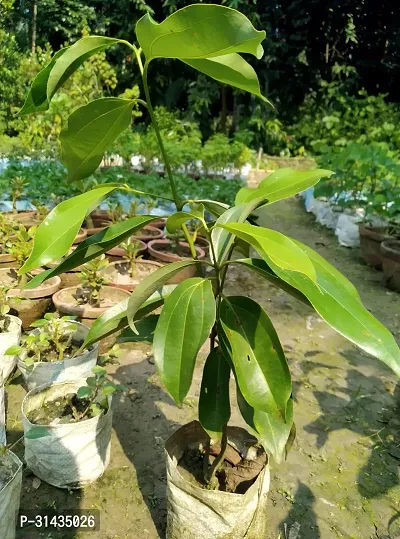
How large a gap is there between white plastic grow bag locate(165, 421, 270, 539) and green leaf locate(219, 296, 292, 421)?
451 millimetres

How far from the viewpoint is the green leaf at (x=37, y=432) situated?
4.98 feet

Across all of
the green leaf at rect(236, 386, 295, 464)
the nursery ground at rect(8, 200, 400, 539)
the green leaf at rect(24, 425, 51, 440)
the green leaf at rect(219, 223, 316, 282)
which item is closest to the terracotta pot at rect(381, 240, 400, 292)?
the nursery ground at rect(8, 200, 400, 539)

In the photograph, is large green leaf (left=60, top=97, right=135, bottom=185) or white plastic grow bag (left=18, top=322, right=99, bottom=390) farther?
white plastic grow bag (left=18, top=322, right=99, bottom=390)

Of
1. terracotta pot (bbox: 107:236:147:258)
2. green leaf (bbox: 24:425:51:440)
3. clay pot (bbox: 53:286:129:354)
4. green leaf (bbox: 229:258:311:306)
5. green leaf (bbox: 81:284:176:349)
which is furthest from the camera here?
terracotta pot (bbox: 107:236:147:258)

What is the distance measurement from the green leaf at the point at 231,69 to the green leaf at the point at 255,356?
0.52 metres

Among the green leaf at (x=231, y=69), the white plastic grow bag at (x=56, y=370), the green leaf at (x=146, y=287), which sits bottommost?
the white plastic grow bag at (x=56, y=370)

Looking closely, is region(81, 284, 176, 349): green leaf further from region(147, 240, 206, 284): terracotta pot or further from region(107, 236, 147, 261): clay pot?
region(107, 236, 147, 261): clay pot

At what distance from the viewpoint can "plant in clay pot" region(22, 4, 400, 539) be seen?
0.86m

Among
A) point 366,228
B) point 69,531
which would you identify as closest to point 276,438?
point 69,531

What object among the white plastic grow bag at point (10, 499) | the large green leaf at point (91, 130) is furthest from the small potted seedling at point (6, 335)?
the large green leaf at point (91, 130)

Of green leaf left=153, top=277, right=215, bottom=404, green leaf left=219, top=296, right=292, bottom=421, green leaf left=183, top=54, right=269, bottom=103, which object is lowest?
green leaf left=219, top=296, right=292, bottom=421

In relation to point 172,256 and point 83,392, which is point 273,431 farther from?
point 172,256

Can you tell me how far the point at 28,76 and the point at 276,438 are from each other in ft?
26.9

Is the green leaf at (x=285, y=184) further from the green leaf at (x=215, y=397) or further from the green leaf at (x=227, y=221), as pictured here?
the green leaf at (x=215, y=397)
